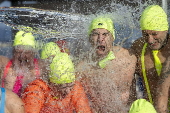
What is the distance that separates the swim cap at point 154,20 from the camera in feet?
8.45

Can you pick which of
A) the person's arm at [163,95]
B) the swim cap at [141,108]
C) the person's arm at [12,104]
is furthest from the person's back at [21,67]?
the swim cap at [141,108]

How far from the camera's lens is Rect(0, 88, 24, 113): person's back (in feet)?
6.35

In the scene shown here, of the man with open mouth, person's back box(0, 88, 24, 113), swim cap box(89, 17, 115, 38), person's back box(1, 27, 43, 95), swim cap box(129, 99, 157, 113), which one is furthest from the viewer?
person's back box(1, 27, 43, 95)

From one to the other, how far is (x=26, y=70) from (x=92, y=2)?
3011 millimetres

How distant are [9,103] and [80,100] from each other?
72 cm

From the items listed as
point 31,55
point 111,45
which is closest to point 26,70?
point 31,55

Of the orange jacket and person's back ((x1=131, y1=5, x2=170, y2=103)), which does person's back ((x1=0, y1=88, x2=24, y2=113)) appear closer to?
the orange jacket

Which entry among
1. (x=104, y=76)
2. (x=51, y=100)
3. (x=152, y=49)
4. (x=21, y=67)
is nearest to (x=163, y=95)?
(x=152, y=49)

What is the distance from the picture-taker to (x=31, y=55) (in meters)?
3.35

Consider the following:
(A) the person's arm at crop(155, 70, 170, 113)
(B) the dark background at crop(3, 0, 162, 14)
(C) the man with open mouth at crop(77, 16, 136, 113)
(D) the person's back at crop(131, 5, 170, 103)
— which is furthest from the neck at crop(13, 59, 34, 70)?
(B) the dark background at crop(3, 0, 162, 14)

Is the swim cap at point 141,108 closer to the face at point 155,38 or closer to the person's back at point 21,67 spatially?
the face at point 155,38

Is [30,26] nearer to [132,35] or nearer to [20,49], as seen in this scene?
[20,49]

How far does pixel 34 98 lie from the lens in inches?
93.6

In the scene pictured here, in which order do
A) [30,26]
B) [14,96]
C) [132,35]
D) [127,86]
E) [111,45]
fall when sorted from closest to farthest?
[14,96], [127,86], [111,45], [132,35], [30,26]
